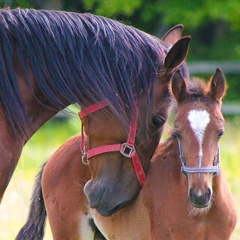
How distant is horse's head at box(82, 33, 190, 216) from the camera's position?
4121mm

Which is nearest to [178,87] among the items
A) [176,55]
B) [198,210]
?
[176,55]

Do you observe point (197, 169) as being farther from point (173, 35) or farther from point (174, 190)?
point (173, 35)

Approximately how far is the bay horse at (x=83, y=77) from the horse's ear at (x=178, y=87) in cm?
5

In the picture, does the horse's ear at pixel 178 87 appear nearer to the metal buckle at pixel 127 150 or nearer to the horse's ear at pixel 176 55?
the horse's ear at pixel 176 55

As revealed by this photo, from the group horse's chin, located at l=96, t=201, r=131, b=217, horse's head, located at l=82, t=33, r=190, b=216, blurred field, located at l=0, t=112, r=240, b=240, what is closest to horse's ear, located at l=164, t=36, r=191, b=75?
horse's head, located at l=82, t=33, r=190, b=216

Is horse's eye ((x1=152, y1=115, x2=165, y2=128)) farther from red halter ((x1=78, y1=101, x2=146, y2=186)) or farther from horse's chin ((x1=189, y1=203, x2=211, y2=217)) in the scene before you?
horse's chin ((x1=189, y1=203, x2=211, y2=217))

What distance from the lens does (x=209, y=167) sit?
13.1ft

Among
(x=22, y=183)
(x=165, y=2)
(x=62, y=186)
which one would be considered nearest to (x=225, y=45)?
(x=165, y=2)

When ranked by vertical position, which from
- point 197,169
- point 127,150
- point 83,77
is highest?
point 83,77

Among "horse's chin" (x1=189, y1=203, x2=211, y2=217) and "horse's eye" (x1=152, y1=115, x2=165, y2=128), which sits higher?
"horse's eye" (x1=152, y1=115, x2=165, y2=128)

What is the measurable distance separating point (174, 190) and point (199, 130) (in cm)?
55

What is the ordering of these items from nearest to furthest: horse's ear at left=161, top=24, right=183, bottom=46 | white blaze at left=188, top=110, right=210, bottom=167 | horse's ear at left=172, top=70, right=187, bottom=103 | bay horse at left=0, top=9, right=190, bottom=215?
bay horse at left=0, top=9, right=190, bottom=215
white blaze at left=188, top=110, right=210, bottom=167
horse's ear at left=172, top=70, right=187, bottom=103
horse's ear at left=161, top=24, right=183, bottom=46

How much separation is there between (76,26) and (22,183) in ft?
14.7

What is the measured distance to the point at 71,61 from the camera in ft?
13.1
